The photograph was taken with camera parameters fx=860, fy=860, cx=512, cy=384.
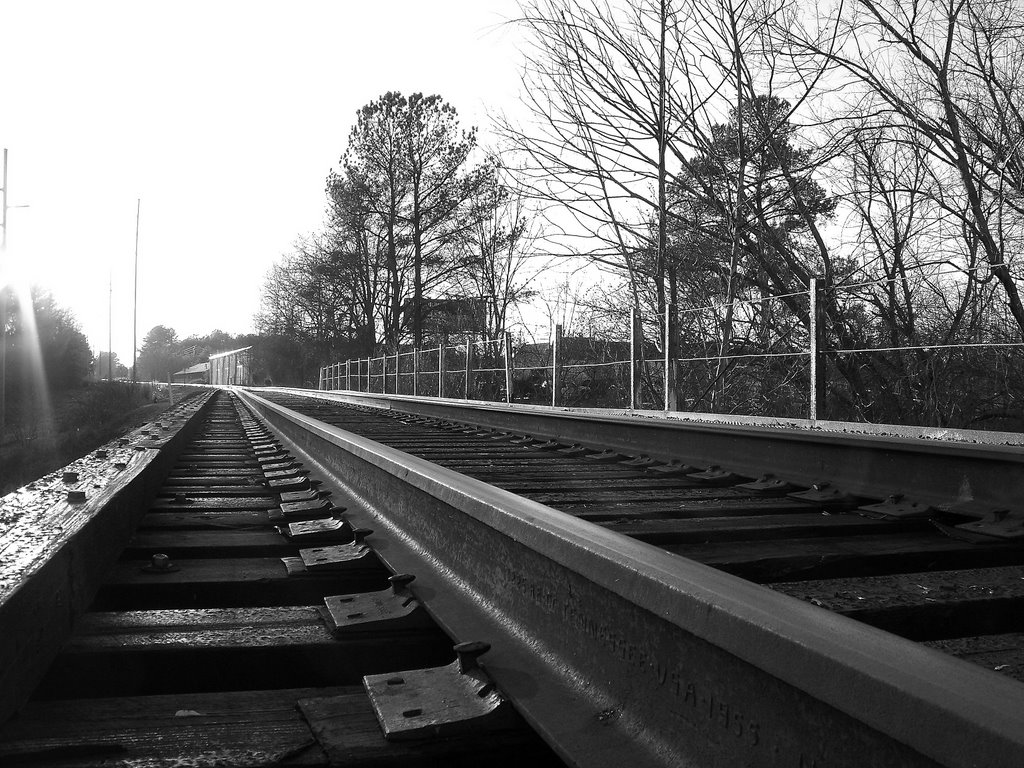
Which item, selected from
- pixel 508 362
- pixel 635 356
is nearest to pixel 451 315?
pixel 508 362

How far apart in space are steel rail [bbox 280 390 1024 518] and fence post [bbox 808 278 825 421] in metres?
1.04

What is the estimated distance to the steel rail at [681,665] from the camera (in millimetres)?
861

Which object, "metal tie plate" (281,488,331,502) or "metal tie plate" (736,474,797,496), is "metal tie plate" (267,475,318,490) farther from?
"metal tie plate" (736,474,797,496)

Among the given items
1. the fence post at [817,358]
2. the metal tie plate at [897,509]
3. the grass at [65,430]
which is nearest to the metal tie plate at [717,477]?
the metal tie plate at [897,509]

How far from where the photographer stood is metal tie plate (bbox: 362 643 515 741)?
135cm

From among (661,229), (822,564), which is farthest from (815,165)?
(822,564)

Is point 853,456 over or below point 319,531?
over

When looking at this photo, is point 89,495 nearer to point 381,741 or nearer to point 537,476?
point 381,741

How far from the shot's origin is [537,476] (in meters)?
4.50

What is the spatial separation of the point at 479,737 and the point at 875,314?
31.2 feet

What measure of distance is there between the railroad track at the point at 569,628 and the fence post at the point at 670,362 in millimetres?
6914

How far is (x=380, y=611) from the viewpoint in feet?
6.34

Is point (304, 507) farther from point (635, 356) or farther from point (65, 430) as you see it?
point (65, 430)

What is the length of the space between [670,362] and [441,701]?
30.9 ft
